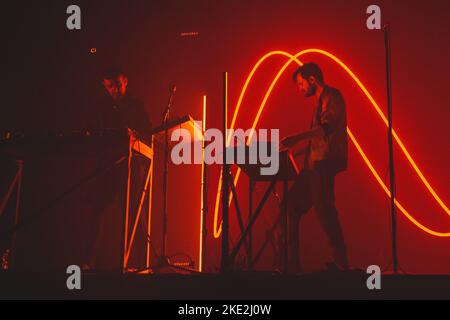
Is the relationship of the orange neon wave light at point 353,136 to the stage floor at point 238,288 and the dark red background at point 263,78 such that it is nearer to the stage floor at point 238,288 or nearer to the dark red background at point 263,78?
the dark red background at point 263,78

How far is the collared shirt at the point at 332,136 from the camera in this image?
356 centimetres

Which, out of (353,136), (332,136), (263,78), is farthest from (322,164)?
(263,78)

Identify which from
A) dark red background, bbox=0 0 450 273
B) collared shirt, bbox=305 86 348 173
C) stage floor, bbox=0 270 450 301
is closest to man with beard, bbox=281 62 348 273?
collared shirt, bbox=305 86 348 173

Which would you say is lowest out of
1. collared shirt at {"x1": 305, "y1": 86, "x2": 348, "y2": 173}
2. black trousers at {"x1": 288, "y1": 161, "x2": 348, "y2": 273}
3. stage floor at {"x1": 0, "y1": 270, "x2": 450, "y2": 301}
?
stage floor at {"x1": 0, "y1": 270, "x2": 450, "y2": 301}

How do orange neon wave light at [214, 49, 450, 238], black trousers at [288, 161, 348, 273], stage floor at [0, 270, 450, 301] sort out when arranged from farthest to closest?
orange neon wave light at [214, 49, 450, 238], black trousers at [288, 161, 348, 273], stage floor at [0, 270, 450, 301]

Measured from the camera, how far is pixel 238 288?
2.51 metres

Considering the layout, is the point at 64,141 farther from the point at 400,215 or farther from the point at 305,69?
the point at 400,215

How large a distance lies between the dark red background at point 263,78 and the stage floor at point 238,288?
6.87 ft

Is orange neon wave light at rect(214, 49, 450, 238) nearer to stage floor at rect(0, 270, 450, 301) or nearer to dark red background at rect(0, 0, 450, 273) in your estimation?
dark red background at rect(0, 0, 450, 273)

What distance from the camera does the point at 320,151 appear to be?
11.8ft

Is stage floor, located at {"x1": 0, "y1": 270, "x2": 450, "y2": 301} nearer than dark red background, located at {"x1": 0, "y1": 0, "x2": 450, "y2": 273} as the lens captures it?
Yes

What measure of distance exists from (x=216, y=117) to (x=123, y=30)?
1.51 meters

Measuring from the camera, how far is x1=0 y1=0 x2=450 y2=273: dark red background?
487 cm

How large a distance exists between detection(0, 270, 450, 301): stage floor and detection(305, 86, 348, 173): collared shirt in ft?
3.98
